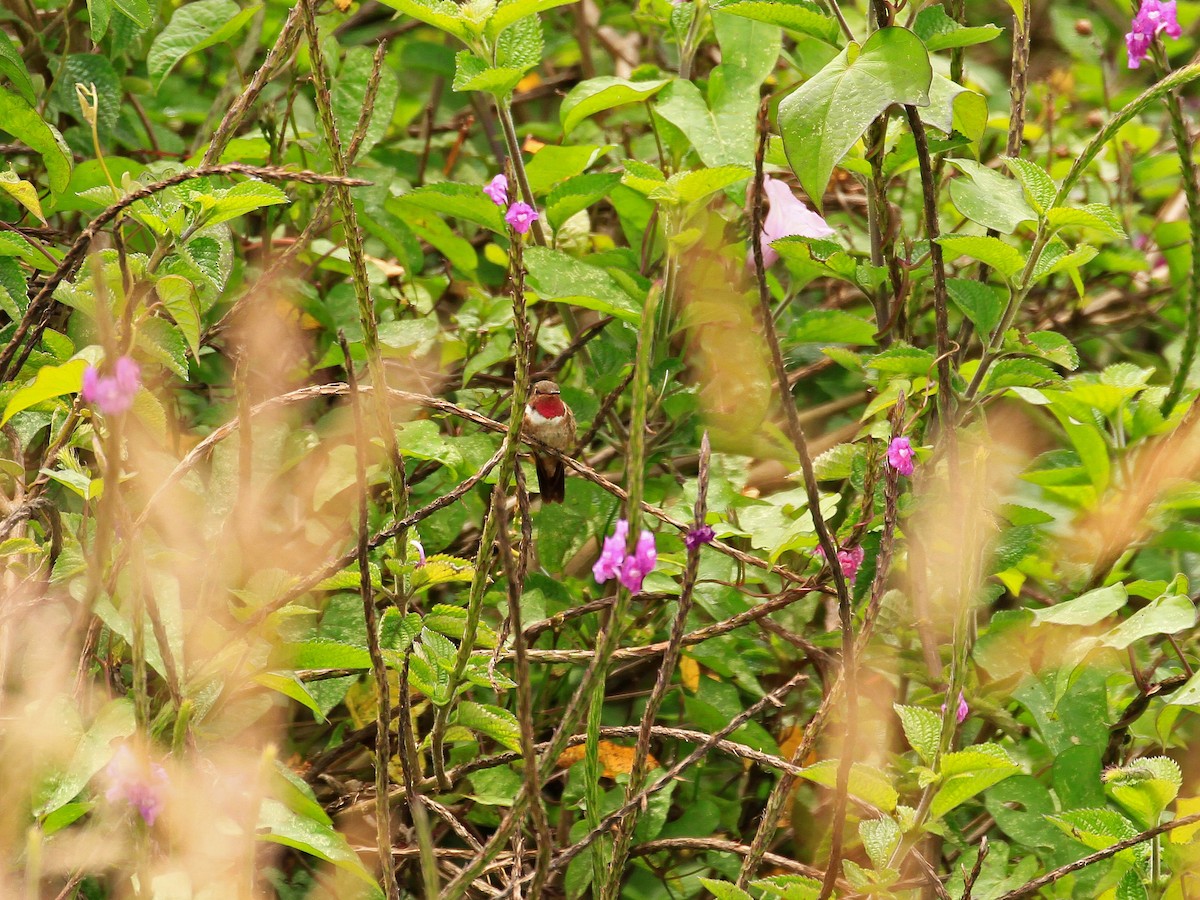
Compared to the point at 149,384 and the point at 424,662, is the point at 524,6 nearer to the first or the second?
the point at 149,384

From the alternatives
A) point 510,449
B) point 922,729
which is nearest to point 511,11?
point 510,449

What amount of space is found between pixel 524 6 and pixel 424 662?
2.96 feet

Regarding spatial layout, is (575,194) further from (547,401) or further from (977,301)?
(977,301)

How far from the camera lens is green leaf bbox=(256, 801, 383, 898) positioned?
4.38 feet

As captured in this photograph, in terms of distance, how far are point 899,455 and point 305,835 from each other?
2.55 ft

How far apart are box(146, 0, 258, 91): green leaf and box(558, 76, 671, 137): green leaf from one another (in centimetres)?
58

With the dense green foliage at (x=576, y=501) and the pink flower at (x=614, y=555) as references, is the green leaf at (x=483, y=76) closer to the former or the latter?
the dense green foliage at (x=576, y=501)

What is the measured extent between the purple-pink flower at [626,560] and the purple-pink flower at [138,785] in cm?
44

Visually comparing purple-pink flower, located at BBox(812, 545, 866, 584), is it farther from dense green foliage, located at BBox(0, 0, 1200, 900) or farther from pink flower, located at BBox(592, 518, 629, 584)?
pink flower, located at BBox(592, 518, 629, 584)

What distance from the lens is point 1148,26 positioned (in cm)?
182

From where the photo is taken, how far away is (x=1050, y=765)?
6.12 ft

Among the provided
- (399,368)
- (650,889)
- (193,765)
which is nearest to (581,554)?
(399,368)

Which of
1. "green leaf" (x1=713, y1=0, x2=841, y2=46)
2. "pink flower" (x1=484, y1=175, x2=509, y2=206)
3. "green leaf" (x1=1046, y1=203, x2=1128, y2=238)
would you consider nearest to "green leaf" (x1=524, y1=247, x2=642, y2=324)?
"pink flower" (x1=484, y1=175, x2=509, y2=206)

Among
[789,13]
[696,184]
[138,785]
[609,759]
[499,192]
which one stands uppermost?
[789,13]
